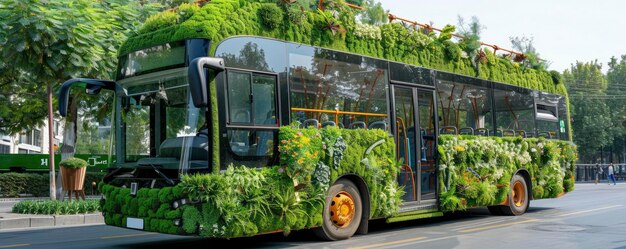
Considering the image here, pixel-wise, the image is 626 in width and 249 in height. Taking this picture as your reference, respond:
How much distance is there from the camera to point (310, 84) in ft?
30.3

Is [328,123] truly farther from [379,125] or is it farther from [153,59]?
[153,59]

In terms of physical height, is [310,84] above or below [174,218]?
above

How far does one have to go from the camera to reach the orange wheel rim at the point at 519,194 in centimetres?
1380

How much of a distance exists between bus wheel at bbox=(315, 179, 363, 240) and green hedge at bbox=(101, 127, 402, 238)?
232mm

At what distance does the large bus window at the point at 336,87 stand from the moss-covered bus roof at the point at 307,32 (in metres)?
0.19

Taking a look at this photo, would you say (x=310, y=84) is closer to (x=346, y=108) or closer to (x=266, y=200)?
(x=346, y=108)

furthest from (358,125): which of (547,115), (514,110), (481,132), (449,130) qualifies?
(547,115)

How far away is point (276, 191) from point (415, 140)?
362 cm

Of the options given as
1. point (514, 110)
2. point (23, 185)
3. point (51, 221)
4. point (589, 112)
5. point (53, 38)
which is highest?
point (589, 112)

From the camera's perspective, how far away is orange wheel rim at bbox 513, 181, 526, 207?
13.8 meters

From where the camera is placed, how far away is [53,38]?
45.4 feet

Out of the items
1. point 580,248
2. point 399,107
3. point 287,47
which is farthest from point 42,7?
point 580,248

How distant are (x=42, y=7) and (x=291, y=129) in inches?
328

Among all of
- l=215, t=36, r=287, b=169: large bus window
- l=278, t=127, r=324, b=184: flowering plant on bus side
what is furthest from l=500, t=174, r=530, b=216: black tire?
l=215, t=36, r=287, b=169: large bus window
